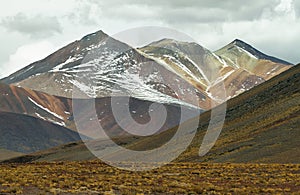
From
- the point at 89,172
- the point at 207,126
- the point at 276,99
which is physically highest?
the point at 276,99

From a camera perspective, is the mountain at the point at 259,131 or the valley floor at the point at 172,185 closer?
the valley floor at the point at 172,185

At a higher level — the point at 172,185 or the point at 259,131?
the point at 259,131

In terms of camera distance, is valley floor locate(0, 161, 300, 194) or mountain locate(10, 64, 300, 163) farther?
mountain locate(10, 64, 300, 163)

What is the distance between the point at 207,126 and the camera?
127 m

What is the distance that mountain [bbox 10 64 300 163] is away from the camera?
75375 millimetres

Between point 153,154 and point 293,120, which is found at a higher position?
point 293,120

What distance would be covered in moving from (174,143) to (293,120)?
113 feet

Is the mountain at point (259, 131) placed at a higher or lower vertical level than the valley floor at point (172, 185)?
higher

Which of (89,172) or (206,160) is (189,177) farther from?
(206,160)

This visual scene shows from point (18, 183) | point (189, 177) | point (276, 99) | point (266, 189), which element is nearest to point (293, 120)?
point (276, 99)

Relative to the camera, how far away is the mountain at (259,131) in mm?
75375

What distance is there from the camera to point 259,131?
9388 centimetres

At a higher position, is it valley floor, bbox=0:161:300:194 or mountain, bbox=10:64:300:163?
mountain, bbox=10:64:300:163

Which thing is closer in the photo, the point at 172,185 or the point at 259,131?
the point at 172,185
